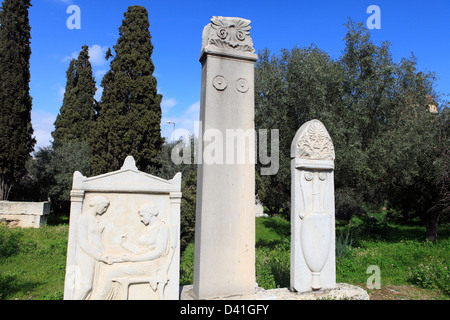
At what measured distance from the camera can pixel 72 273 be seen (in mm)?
3463

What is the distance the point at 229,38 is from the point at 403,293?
5.54 m

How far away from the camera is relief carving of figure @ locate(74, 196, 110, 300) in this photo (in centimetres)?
347

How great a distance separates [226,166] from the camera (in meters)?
4.19

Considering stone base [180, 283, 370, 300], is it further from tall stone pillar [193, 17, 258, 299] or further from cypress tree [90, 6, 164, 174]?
cypress tree [90, 6, 164, 174]

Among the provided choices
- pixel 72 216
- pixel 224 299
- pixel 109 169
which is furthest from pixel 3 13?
pixel 224 299

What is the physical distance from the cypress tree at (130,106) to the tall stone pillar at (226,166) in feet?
33.8

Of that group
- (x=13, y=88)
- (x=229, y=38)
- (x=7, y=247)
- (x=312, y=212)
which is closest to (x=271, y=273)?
(x=312, y=212)

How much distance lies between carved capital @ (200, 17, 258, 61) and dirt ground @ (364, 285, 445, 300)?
15.8 ft

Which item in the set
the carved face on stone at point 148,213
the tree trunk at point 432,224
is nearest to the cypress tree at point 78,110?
the carved face on stone at point 148,213

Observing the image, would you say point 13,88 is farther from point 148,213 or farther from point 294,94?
point 148,213

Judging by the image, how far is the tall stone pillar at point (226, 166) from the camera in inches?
159

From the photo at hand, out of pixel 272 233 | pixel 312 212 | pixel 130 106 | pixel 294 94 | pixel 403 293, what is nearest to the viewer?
pixel 312 212

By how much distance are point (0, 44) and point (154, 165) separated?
28.1 ft

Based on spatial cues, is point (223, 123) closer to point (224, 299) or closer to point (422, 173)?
point (224, 299)
